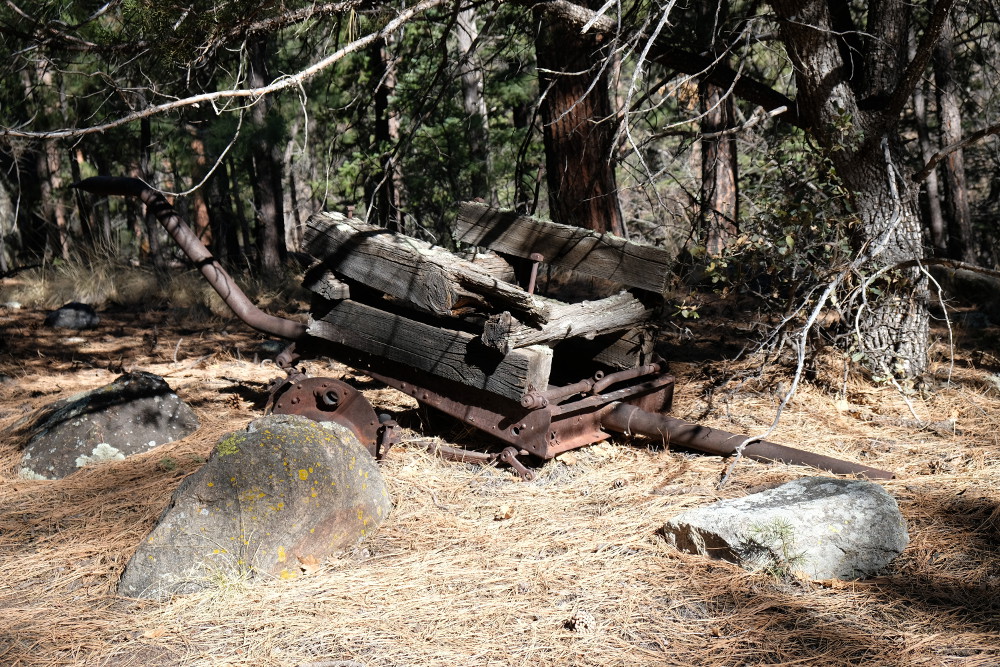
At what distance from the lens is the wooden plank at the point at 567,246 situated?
15.1 ft

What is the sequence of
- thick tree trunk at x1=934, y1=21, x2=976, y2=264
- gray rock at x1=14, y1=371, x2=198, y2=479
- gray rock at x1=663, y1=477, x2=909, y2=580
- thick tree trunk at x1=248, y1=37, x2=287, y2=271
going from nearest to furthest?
gray rock at x1=663, y1=477, x2=909, y2=580 < gray rock at x1=14, y1=371, x2=198, y2=479 < thick tree trunk at x1=934, y1=21, x2=976, y2=264 < thick tree trunk at x1=248, y1=37, x2=287, y2=271

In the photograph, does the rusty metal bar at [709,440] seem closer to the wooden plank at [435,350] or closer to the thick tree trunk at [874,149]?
the wooden plank at [435,350]

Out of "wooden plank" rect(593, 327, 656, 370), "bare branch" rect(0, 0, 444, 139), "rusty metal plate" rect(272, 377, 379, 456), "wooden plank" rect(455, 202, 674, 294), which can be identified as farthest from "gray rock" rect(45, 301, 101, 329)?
"wooden plank" rect(593, 327, 656, 370)

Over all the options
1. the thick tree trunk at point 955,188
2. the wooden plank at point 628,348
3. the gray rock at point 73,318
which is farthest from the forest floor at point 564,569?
the thick tree trunk at point 955,188

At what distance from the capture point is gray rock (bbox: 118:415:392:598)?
3156 mm

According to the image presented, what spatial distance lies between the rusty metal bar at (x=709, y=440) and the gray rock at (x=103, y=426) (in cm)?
269

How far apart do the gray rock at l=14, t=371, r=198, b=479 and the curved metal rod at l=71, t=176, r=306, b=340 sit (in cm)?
76

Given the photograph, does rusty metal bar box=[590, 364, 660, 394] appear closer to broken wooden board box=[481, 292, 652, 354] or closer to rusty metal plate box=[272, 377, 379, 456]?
broken wooden board box=[481, 292, 652, 354]

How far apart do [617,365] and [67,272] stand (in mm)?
7201

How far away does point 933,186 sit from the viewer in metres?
9.80

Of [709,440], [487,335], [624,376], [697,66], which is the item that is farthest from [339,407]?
[697,66]

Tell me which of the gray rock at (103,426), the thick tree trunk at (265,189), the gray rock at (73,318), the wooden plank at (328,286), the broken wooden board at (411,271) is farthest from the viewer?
the thick tree trunk at (265,189)

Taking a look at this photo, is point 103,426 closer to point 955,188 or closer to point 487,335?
point 487,335

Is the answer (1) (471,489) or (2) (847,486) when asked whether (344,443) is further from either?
(2) (847,486)
